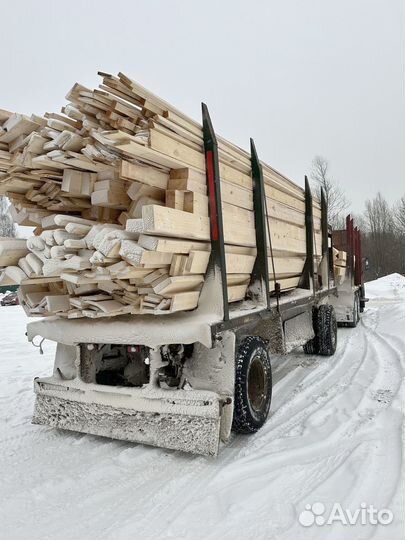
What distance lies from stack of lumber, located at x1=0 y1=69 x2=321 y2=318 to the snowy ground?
4.33 ft

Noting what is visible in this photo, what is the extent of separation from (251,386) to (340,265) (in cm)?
737

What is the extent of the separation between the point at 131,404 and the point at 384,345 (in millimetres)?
6550

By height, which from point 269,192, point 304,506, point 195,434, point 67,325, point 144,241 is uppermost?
point 269,192

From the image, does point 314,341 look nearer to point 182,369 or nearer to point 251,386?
point 251,386

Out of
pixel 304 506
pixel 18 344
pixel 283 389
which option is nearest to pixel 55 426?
pixel 304 506

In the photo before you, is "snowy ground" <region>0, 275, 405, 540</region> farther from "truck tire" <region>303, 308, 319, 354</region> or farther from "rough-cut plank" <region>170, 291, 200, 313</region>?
"truck tire" <region>303, 308, 319, 354</region>

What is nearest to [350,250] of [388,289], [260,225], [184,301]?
[260,225]

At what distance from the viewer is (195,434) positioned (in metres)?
3.63

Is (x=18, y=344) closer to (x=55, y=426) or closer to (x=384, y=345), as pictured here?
(x=55, y=426)

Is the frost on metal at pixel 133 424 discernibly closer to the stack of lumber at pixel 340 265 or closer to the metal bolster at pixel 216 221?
the metal bolster at pixel 216 221

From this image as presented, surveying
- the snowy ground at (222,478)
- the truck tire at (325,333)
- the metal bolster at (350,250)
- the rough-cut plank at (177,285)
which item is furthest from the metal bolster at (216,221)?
the metal bolster at (350,250)

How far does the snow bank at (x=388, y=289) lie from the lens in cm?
2317

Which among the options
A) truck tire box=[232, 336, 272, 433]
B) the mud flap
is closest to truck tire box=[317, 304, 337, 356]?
truck tire box=[232, 336, 272, 433]

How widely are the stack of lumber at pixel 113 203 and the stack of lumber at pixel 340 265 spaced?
669cm
